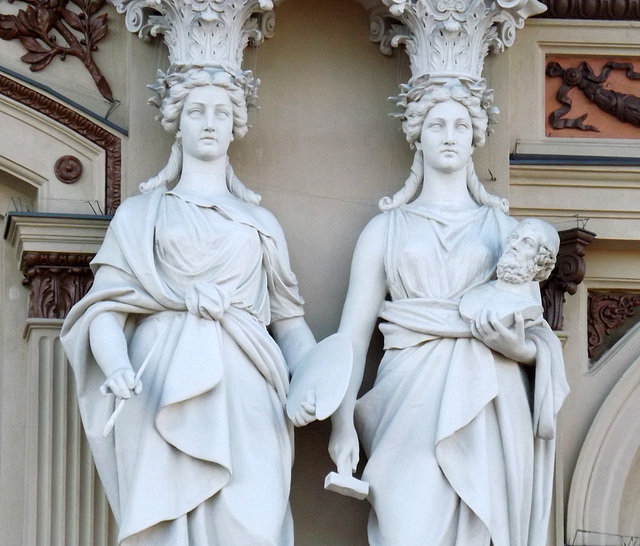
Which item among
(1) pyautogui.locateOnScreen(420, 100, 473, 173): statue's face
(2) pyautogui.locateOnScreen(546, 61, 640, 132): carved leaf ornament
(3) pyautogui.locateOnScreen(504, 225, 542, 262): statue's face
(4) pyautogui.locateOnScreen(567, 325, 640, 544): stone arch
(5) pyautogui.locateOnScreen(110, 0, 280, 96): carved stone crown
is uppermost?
(5) pyautogui.locateOnScreen(110, 0, 280, 96): carved stone crown

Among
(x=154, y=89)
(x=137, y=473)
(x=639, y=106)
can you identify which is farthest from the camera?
(x=639, y=106)

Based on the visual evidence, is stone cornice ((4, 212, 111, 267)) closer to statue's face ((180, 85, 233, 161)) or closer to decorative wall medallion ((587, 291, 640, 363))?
statue's face ((180, 85, 233, 161))

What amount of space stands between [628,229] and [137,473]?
230cm

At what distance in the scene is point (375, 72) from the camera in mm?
9922

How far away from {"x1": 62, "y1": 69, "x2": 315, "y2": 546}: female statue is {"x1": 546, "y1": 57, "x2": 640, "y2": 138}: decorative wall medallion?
1392 mm

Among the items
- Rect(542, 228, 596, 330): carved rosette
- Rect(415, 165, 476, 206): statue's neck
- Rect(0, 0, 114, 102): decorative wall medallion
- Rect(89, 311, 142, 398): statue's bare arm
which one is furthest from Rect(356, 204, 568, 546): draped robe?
Rect(0, 0, 114, 102): decorative wall medallion

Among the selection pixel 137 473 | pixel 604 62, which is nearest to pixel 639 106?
pixel 604 62

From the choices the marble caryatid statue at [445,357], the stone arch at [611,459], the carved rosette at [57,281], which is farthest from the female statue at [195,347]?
A: the stone arch at [611,459]

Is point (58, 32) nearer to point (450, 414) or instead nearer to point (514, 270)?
point (514, 270)

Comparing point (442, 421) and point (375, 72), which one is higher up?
point (375, 72)

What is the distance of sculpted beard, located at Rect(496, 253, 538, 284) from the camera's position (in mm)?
9125

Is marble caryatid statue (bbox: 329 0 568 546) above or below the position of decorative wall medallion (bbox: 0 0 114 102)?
below

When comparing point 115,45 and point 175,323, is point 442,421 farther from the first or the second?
point 115,45

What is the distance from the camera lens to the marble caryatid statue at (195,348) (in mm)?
8805
